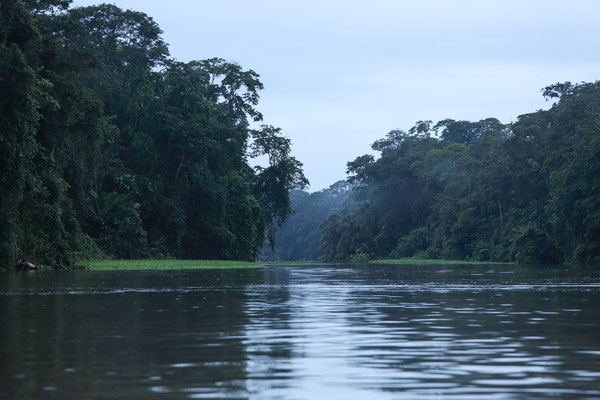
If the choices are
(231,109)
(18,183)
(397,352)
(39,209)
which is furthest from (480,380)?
(231,109)

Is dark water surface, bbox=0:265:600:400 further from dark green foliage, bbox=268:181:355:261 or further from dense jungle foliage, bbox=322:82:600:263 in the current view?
dark green foliage, bbox=268:181:355:261

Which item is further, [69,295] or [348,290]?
[348,290]

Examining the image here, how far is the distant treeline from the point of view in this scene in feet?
242

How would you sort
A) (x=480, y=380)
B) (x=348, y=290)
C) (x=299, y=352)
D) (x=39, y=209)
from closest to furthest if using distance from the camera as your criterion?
(x=480, y=380)
(x=299, y=352)
(x=348, y=290)
(x=39, y=209)

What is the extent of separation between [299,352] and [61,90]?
42.5 metres

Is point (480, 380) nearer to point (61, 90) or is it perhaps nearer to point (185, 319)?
point (185, 319)

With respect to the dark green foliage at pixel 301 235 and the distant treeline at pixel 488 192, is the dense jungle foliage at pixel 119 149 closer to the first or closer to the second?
the distant treeline at pixel 488 192

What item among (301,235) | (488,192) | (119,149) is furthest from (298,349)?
(301,235)

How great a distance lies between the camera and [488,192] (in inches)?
4045

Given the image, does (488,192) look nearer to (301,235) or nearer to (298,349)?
(301,235)

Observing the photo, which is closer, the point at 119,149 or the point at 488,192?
the point at 119,149

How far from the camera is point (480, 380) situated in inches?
323

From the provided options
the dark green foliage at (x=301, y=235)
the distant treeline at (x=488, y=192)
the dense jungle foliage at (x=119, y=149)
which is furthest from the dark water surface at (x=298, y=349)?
the dark green foliage at (x=301, y=235)

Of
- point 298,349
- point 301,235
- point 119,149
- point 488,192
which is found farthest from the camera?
point 301,235
